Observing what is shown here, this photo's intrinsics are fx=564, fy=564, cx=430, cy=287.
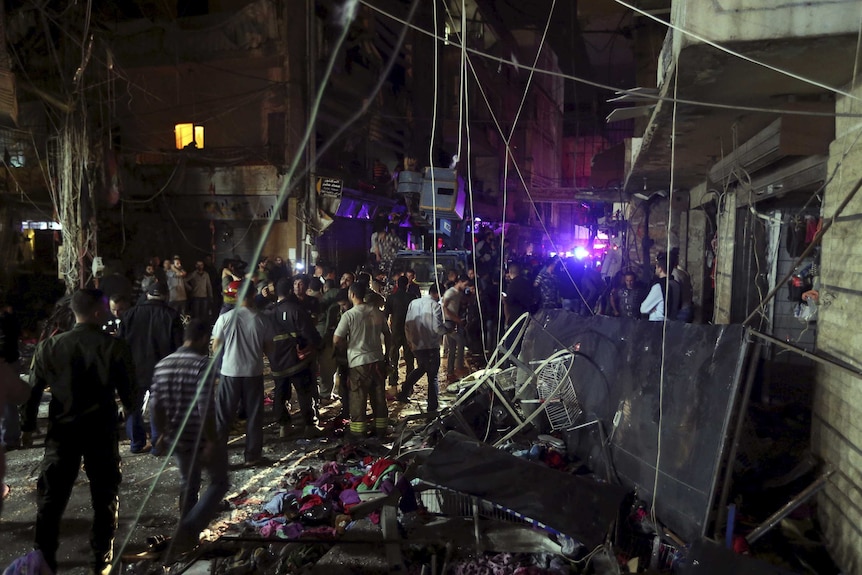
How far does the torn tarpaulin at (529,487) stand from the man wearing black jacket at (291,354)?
2658 millimetres

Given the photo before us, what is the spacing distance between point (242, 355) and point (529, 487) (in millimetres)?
3426

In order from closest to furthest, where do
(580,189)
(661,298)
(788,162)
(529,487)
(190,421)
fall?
(190,421) → (529,487) → (788,162) → (661,298) → (580,189)

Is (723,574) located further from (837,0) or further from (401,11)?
(401,11)

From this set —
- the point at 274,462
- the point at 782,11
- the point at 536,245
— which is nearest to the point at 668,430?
the point at 782,11

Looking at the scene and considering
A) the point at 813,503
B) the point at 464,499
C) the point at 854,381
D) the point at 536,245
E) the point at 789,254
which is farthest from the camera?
the point at 536,245

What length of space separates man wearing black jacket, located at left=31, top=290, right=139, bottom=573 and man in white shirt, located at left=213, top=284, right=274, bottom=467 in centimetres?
177

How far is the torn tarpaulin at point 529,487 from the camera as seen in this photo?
425cm

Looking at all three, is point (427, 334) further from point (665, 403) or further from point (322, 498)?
point (665, 403)

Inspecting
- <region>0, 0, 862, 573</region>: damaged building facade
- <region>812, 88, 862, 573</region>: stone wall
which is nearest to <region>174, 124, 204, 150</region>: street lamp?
<region>0, 0, 862, 573</region>: damaged building facade

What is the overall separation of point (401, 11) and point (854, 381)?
1024 inches

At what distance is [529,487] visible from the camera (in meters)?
4.66

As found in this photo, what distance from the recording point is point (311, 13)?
57.8 ft

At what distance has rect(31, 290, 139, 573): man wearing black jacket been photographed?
4086mm

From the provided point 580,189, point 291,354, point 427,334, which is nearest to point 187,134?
point 580,189
